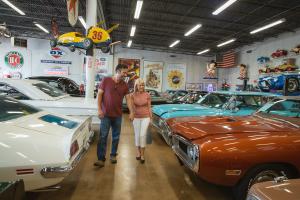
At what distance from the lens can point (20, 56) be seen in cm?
1931

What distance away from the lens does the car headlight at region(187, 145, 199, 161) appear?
2681 millimetres

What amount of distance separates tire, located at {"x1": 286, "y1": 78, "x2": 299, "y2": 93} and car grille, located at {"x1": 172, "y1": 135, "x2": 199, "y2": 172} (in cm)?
563

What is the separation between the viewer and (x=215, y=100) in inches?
252

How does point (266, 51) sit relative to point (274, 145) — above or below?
above

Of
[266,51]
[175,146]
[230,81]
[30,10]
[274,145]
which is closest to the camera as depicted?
[274,145]

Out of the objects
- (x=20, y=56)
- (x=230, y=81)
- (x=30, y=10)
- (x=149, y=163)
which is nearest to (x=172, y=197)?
(x=149, y=163)

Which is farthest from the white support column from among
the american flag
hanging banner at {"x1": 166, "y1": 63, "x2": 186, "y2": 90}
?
hanging banner at {"x1": 166, "y1": 63, "x2": 186, "y2": 90}

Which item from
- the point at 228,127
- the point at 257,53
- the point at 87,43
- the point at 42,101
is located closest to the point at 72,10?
the point at 87,43

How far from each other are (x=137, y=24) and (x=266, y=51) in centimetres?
825

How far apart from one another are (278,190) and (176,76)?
19982 millimetres

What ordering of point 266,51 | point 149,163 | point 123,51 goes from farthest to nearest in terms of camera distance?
1. point 123,51
2. point 266,51
3. point 149,163

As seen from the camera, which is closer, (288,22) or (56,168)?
(56,168)

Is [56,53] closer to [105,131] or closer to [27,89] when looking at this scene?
[27,89]

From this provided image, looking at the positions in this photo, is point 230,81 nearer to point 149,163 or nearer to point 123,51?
point 123,51
